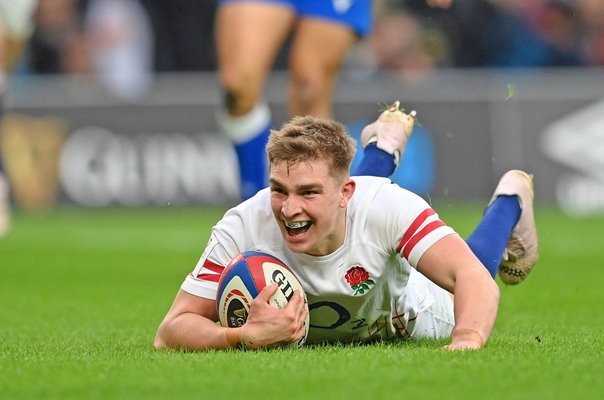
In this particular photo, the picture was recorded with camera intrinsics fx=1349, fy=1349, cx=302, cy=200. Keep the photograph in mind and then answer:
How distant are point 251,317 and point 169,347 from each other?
1.51 ft

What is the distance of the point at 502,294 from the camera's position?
9.04 metres

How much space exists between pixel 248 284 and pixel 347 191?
0.57m

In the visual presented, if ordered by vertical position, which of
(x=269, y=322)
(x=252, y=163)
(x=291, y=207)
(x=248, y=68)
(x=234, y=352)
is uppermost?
(x=248, y=68)

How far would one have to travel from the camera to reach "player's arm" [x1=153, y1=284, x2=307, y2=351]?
525 centimetres

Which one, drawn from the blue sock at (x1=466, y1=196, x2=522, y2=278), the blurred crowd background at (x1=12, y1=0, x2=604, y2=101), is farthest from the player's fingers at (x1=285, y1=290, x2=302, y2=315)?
the blurred crowd background at (x1=12, y1=0, x2=604, y2=101)

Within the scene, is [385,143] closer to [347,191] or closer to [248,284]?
[347,191]

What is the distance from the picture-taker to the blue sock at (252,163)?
8961 millimetres

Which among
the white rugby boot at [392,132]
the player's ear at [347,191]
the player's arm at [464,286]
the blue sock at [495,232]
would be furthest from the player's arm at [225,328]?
the white rugby boot at [392,132]

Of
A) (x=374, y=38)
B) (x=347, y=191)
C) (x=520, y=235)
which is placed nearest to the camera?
(x=347, y=191)

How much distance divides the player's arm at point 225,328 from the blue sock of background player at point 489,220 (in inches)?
49.2

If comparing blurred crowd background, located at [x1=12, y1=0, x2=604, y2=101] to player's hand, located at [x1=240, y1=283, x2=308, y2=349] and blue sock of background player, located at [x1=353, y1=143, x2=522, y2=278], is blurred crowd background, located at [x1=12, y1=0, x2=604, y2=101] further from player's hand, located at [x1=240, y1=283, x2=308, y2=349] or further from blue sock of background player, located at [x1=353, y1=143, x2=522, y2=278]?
player's hand, located at [x1=240, y1=283, x2=308, y2=349]

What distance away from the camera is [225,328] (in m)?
5.38

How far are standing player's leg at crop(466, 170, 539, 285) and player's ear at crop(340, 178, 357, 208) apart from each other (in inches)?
39.1

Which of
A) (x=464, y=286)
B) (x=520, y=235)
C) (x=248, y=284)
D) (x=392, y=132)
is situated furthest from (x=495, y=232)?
(x=248, y=284)
